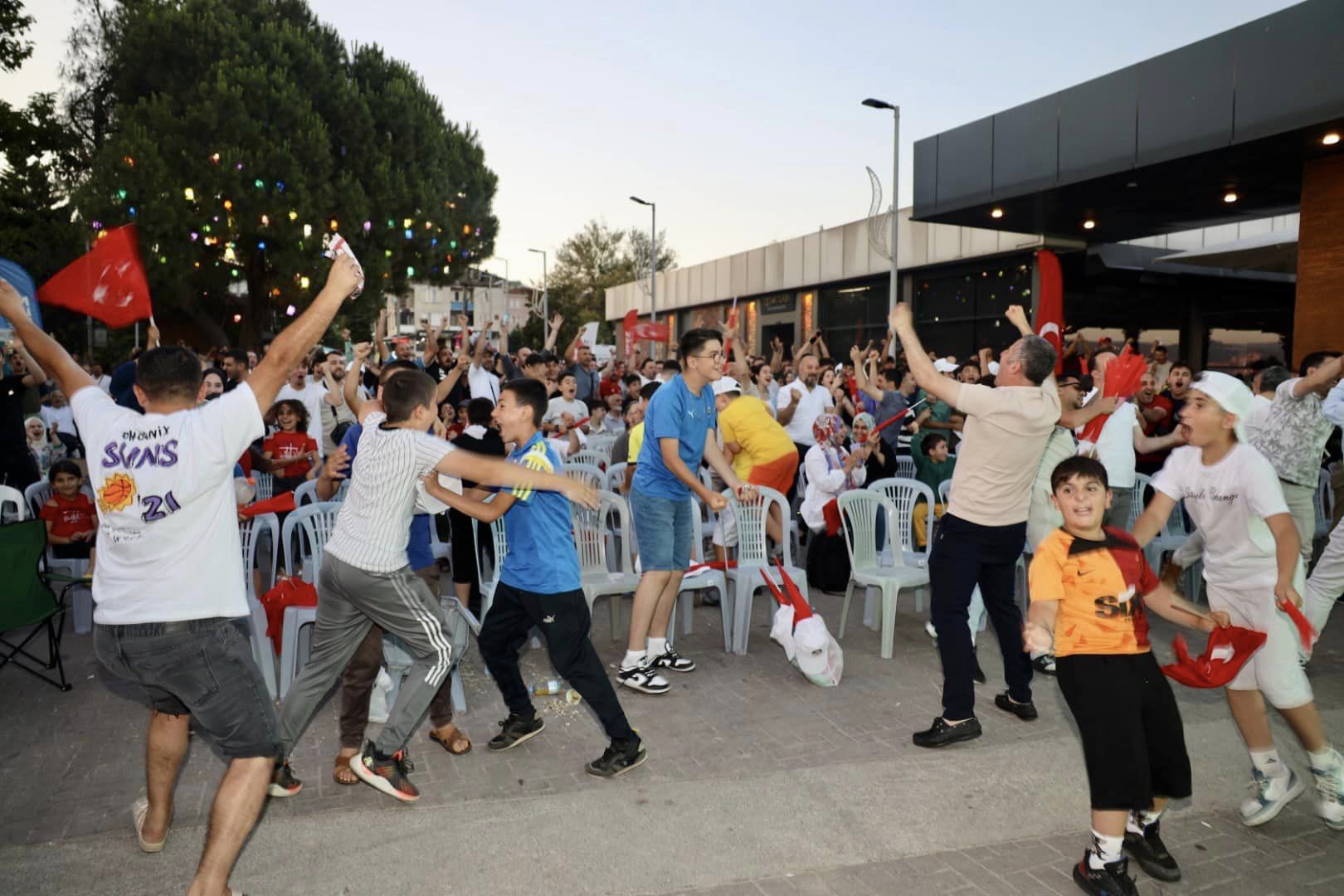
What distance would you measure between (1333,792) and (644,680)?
3153 millimetres

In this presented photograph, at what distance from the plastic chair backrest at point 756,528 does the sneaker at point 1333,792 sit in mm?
3186

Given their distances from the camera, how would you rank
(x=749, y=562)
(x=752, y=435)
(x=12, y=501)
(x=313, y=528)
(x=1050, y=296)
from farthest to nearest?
(x=752, y=435) < (x=1050, y=296) < (x=749, y=562) < (x=12, y=501) < (x=313, y=528)

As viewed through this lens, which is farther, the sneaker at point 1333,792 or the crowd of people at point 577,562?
the sneaker at point 1333,792

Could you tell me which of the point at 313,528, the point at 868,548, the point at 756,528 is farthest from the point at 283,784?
the point at 868,548

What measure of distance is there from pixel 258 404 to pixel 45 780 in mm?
2409

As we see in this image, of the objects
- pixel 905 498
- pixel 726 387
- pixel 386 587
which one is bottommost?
pixel 905 498

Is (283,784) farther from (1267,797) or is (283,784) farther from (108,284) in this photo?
(1267,797)

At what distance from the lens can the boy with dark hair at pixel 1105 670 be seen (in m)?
2.98

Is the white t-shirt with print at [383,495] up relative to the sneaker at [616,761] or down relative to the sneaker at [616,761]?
up

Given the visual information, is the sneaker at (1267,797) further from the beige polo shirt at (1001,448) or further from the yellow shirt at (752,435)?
the yellow shirt at (752,435)

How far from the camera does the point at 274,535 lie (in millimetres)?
5402

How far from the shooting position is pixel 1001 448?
4.28 meters

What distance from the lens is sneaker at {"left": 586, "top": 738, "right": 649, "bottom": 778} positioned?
157 inches

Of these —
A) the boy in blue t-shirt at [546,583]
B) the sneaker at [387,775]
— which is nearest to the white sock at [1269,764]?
the boy in blue t-shirt at [546,583]
